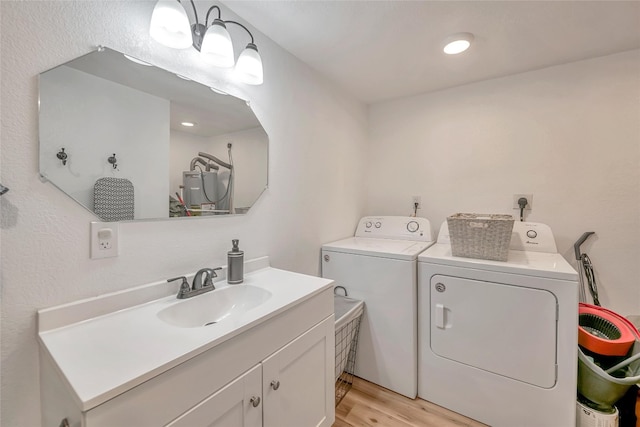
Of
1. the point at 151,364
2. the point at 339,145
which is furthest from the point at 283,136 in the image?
the point at 151,364

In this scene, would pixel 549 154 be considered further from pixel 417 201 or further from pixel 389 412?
pixel 389 412

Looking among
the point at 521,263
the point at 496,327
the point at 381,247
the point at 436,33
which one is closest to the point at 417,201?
the point at 381,247

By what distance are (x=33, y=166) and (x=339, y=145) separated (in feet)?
6.01

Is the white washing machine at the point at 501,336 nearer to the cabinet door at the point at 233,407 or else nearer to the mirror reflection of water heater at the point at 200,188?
the cabinet door at the point at 233,407

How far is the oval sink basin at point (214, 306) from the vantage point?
3.47ft

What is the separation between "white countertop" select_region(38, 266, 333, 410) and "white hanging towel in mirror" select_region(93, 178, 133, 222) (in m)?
0.29

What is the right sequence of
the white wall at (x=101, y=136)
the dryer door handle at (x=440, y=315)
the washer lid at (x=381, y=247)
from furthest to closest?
1. the washer lid at (x=381, y=247)
2. the dryer door handle at (x=440, y=315)
3. the white wall at (x=101, y=136)

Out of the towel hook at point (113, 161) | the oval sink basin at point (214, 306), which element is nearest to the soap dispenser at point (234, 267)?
the oval sink basin at point (214, 306)

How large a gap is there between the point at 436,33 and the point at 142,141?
163 centimetres

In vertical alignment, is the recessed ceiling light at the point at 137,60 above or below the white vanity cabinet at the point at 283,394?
above

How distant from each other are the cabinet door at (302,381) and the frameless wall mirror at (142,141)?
0.73 metres

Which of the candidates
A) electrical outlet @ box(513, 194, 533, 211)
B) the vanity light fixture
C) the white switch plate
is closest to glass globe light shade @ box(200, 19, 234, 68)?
the vanity light fixture

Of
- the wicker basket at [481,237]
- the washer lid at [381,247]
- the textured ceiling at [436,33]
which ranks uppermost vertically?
the textured ceiling at [436,33]

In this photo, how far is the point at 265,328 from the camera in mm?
966
